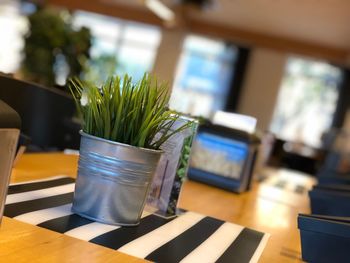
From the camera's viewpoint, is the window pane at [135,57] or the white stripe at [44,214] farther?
the window pane at [135,57]

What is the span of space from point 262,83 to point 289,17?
6.84ft

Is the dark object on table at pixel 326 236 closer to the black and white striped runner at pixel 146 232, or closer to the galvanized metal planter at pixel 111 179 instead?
the black and white striped runner at pixel 146 232

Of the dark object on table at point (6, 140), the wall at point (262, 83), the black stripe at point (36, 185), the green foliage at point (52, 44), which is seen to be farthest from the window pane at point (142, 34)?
the dark object on table at point (6, 140)

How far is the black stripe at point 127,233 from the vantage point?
918 millimetres

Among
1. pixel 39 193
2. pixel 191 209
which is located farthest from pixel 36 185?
pixel 191 209

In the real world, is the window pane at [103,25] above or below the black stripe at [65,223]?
above

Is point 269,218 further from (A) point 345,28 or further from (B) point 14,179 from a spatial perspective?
(A) point 345,28

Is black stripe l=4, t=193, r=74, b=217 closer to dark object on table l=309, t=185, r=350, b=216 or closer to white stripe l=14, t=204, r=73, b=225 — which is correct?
white stripe l=14, t=204, r=73, b=225

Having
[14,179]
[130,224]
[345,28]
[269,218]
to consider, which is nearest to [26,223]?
[130,224]

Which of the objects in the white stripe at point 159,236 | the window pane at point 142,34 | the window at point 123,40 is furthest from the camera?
the window at point 123,40

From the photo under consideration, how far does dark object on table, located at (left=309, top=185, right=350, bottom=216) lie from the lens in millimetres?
1726

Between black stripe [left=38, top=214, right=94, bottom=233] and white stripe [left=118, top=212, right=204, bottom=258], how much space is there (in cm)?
11

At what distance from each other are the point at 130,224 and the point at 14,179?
350 mm

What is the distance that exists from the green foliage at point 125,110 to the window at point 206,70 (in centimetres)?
970
